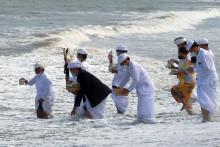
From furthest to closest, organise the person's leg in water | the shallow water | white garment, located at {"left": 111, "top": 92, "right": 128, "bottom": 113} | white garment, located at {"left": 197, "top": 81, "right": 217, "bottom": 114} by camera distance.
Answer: white garment, located at {"left": 111, "top": 92, "right": 128, "bottom": 113}
the person's leg in water
white garment, located at {"left": 197, "top": 81, "right": 217, "bottom": 114}
the shallow water

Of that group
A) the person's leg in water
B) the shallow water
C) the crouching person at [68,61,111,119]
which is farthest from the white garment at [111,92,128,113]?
the person's leg in water

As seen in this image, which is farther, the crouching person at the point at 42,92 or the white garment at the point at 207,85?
the crouching person at the point at 42,92

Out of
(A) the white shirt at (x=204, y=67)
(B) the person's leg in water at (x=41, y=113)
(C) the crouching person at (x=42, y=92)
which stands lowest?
(B) the person's leg in water at (x=41, y=113)

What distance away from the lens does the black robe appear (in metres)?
13.1

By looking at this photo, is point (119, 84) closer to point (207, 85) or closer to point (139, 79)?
point (139, 79)

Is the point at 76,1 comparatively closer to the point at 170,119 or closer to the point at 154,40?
the point at 154,40

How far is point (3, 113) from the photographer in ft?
50.5

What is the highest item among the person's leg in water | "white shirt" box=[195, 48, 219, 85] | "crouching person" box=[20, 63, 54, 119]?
"white shirt" box=[195, 48, 219, 85]

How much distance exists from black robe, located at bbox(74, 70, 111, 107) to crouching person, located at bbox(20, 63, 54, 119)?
888mm

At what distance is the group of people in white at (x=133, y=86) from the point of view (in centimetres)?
1272

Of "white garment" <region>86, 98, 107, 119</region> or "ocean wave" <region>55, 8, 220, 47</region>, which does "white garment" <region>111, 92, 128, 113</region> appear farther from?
"ocean wave" <region>55, 8, 220, 47</region>

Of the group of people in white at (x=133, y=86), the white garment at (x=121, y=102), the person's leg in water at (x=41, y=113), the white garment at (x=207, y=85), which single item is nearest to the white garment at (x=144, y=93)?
the group of people in white at (x=133, y=86)

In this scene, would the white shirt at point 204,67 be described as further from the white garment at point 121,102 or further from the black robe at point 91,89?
the white garment at point 121,102

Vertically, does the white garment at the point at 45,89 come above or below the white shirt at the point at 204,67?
below
